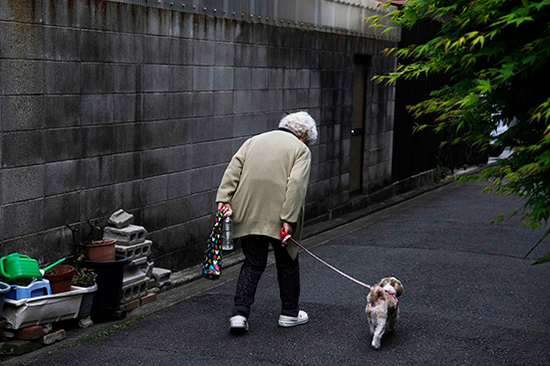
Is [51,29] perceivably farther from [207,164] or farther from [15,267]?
[207,164]

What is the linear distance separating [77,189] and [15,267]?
4.13 feet

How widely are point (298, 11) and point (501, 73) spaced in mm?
5935

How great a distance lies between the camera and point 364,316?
Result: 7363 millimetres

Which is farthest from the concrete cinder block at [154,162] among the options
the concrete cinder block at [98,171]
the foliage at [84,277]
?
the foliage at [84,277]

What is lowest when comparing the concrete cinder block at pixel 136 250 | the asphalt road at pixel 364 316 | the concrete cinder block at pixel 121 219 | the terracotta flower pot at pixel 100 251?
the asphalt road at pixel 364 316

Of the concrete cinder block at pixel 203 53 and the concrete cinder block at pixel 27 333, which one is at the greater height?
the concrete cinder block at pixel 203 53

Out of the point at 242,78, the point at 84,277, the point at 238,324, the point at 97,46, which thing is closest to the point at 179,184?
the point at 242,78

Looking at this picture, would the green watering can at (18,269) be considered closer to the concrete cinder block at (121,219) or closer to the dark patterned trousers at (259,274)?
the concrete cinder block at (121,219)

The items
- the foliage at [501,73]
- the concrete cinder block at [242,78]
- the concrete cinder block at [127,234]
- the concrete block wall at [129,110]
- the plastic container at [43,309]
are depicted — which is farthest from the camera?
the concrete cinder block at [242,78]

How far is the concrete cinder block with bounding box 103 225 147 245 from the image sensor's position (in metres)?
7.31

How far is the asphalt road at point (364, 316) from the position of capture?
20.5ft

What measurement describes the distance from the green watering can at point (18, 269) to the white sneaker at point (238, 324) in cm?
158

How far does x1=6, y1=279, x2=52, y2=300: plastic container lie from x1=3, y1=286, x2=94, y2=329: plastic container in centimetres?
6

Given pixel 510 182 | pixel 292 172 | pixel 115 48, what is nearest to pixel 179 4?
pixel 115 48
